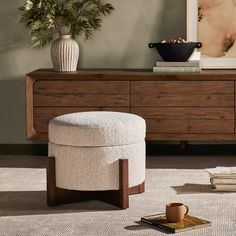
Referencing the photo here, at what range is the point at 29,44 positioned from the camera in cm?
564

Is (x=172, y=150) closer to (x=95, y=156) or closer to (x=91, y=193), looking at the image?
(x=91, y=193)

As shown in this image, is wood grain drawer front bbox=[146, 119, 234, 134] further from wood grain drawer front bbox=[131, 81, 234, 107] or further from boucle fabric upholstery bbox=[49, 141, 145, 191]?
boucle fabric upholstery bbox=[49, 141, 145, 191]

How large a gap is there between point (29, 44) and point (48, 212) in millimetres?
2104

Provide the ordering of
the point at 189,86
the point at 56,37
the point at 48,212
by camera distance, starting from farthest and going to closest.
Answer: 1. the point at 56,37
2. the point at 189,86
3. the point at 48,212

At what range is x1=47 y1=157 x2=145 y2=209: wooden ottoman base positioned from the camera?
3857 mm

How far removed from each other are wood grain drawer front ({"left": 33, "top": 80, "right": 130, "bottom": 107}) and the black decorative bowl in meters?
0.36

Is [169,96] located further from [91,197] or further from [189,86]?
[91,197]

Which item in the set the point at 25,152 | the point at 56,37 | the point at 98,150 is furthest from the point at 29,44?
the point at 98,150

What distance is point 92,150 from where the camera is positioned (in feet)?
12.6

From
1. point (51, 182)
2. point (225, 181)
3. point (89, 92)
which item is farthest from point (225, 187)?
point (89, 92)

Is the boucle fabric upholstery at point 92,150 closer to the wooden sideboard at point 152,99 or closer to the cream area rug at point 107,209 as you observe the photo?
the cream area rug at point 107,209

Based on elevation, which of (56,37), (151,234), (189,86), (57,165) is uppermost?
(56,37)

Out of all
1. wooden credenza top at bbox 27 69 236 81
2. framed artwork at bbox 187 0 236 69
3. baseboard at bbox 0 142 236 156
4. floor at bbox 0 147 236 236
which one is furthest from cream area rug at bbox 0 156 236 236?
framed artwork at bbox 187 0 236 69

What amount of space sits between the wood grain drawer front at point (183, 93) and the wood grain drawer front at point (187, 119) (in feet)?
0.14
